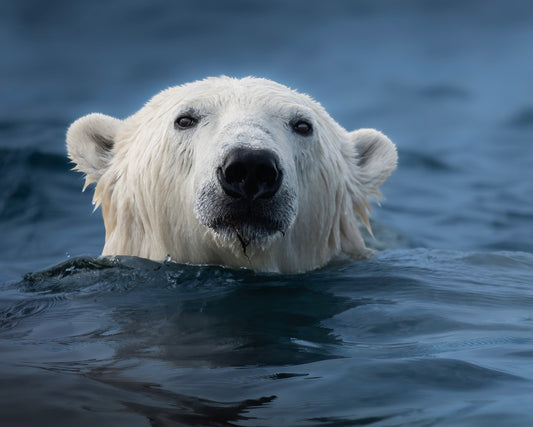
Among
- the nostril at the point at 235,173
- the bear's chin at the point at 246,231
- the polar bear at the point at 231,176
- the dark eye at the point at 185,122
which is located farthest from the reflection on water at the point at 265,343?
the dark eye at the point at 185,122

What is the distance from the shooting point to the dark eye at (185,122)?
199 inches

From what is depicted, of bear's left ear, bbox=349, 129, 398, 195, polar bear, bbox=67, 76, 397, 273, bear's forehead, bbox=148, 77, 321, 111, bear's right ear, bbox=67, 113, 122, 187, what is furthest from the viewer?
bear's left ear, bbox=349, 129, 398, 195

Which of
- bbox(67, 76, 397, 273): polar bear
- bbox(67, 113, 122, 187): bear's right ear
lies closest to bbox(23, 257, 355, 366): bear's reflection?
bbox(67, 76, 397, 273): polar bear

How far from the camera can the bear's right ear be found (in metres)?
5.71

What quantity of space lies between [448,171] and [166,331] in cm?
950

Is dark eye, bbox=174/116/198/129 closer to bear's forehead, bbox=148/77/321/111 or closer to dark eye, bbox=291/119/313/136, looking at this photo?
bear's forehead, bbox=148/77/321/111

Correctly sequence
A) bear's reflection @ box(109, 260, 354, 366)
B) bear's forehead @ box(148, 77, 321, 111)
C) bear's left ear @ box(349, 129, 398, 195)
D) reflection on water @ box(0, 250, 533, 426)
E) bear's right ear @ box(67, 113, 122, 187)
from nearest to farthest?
1. reflection on water @ box(0, 250, 533, 426)
2. bear's reflection @ box(109, 260, 354, 366)
3. bear's forehead @ box(148, 77, 321, 111)
4. bear's right ear @ box(67, 113, 122, 187)
5. bear's left ear @ box(349, 129, 398, 195)

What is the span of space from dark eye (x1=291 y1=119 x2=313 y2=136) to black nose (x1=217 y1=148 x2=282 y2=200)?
74cm

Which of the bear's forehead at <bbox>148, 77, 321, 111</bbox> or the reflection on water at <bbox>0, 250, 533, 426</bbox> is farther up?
the bear's forehead at <bbox>148, 77, 321, 111</bbox>

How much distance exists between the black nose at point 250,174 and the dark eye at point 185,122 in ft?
2.42

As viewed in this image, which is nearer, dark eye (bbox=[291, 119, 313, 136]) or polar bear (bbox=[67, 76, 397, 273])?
polar bear (bbox=[67, 76, 397, 273])

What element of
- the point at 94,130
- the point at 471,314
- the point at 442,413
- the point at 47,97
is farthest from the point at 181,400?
the point at 47,97

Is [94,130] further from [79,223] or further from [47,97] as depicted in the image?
[47,97]

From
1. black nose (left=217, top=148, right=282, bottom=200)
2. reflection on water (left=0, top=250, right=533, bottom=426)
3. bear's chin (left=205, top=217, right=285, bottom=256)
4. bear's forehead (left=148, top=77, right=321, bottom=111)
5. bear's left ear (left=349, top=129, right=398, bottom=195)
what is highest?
bear's forehead (left=148, top=77, right=321, bottom=111)
